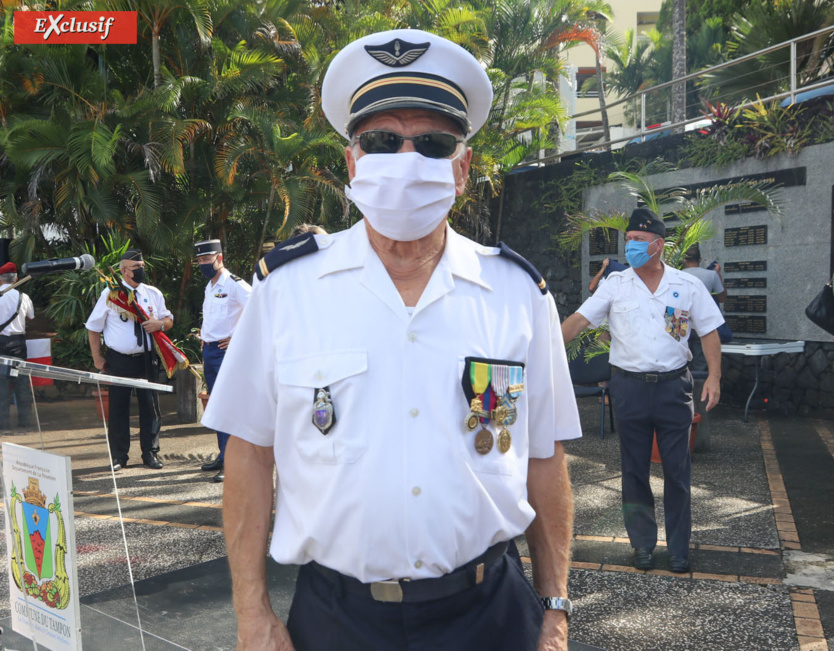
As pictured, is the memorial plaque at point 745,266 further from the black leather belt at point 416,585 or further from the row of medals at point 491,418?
the black leather belt at point 416,585

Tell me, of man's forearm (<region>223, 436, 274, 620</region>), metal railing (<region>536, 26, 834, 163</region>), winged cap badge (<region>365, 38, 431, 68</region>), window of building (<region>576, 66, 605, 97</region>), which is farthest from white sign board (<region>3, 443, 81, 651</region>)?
window of building (<region>576, 66, 605, 97</region>)

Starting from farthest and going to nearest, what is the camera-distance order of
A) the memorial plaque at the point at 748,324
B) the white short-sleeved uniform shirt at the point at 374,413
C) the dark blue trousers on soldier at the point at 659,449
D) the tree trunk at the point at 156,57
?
1. the tree trunk at the point at 156,57
2. the memorial plaque at the point at 748,324
3. the dark blue trousers on soldier at the point at 659,449
4. the white short-sleeved uniform shirt at the point at 374,413

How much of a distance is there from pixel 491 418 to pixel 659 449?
11.8 ft

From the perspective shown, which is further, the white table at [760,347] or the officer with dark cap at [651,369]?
the white table at [760,347]

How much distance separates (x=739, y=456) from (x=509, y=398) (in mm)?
6906

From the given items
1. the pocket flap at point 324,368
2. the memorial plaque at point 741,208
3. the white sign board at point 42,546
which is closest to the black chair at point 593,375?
the memorial plaque at point 741,208

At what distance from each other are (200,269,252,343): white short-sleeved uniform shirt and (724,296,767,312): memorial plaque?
6.78 m

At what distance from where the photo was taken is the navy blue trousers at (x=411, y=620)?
5.33 ft

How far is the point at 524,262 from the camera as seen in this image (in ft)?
6.30

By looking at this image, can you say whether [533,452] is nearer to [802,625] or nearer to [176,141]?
[802,625]

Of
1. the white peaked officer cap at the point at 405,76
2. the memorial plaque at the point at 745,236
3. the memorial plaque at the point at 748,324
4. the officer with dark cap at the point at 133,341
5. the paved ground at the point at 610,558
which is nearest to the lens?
the white peaked officer cap at the point at 405,76

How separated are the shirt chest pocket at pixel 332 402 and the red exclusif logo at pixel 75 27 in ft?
41.6

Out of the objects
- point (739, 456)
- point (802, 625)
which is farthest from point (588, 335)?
point (802, 625)

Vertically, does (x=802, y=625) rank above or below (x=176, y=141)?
below
